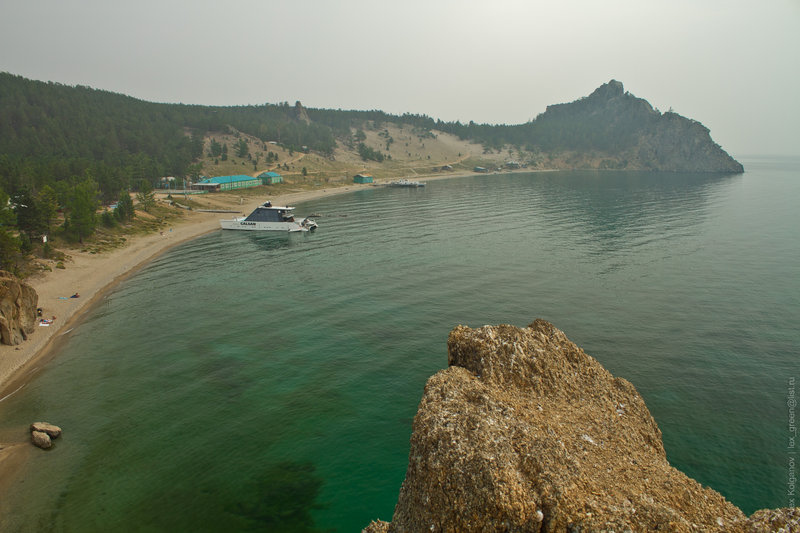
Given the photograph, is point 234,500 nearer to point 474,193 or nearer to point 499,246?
point 499,246

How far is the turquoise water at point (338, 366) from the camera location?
24641mm

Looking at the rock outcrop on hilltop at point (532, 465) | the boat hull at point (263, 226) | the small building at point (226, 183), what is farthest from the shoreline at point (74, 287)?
the small building at point (226, 183)

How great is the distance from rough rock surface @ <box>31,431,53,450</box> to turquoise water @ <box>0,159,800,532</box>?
676 millimetres

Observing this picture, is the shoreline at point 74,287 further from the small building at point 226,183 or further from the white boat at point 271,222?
the small building at point 226,183

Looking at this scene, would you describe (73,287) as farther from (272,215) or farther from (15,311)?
(272,215)

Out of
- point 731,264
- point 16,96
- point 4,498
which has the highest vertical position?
point 16,96

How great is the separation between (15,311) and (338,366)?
32.6 metres

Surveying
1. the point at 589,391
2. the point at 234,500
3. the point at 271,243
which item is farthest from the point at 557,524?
the point at 271,243

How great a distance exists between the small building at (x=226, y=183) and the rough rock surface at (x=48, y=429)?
13531 cm

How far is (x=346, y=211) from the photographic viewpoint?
128 metres

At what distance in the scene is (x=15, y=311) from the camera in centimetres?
4216

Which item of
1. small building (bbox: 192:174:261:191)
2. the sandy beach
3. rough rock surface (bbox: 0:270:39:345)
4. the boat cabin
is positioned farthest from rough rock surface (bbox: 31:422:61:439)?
small building (bbox: 192:174:261:191)

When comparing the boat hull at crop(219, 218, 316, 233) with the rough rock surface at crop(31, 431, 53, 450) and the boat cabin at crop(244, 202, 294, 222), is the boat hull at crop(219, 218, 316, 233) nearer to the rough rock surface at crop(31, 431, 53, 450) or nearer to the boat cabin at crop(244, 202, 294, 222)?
the boat cabin at crop(244, 202, 294, 222)

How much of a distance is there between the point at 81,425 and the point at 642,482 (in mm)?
34802
